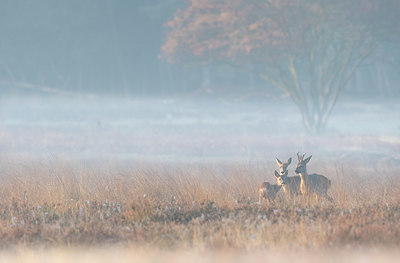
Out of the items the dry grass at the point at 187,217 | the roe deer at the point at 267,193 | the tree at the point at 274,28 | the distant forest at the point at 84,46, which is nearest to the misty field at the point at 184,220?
the dry grass at the point at 187,217

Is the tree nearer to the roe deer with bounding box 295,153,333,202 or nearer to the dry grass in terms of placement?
the dry grass

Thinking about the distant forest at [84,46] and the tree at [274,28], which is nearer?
the tree at [274,28]

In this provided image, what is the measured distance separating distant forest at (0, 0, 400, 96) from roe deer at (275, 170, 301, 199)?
23833 mm

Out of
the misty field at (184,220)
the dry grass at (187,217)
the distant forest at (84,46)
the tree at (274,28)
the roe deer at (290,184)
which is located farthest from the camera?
the distant forest at (84,46)

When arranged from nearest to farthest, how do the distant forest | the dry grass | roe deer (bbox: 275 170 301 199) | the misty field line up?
the misty field, the dry grass, roe deer (bbox: 275 170 301 199), the distant forest

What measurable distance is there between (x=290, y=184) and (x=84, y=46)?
26092 millimetres

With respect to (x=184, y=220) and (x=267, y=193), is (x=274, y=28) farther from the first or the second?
(x=184, y=220)

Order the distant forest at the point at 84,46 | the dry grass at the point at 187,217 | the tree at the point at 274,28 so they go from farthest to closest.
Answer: the distant forest at the point at 84,46
the tree at the point at 274,28
the dry grass at the point at 187,217

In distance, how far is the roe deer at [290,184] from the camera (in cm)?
870

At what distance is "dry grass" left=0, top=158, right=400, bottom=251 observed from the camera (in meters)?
6.46

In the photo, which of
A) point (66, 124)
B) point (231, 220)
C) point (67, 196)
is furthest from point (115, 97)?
point (231, 220)

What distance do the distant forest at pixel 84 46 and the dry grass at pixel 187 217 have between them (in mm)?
23611

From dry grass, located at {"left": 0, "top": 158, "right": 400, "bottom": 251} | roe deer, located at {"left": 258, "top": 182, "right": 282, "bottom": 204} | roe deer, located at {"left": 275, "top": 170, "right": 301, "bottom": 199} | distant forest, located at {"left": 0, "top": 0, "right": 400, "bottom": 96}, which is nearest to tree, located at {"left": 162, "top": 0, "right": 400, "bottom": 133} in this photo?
distant forest, located at {"left": 0, "top": 0, "right": 400, "bottom": 96}

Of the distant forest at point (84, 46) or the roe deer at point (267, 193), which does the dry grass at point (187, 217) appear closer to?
the roe deer at point (267, 193)
